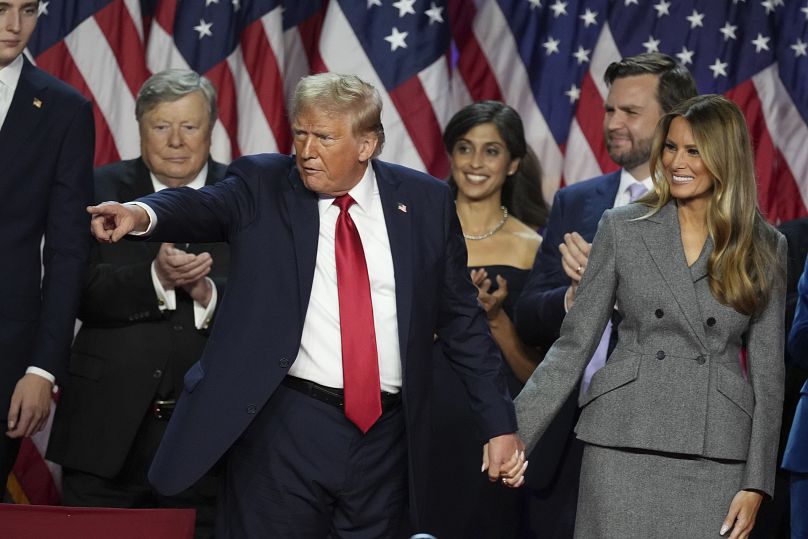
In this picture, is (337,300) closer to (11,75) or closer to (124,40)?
(11,75)

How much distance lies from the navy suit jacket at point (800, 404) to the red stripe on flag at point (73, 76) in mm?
3056

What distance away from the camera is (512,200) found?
544cm

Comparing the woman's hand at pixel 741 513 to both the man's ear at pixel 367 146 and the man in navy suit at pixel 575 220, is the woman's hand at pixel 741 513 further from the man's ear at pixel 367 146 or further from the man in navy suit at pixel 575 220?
the man's ear at pixel 367 146

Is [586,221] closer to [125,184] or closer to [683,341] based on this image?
[683,341]

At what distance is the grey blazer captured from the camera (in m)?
3.53

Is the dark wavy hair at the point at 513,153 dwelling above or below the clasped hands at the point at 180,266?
above

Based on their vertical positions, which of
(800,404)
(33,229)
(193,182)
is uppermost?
(193,182)

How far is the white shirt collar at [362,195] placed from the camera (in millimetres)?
3590

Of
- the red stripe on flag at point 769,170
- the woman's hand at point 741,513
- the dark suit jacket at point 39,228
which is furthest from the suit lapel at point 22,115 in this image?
the red stripe on flag at point 769,170

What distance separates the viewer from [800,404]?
400 centimetres

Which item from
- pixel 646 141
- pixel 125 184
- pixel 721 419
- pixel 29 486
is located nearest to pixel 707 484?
pixel 721 419

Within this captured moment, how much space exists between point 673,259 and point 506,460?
72 centimetres

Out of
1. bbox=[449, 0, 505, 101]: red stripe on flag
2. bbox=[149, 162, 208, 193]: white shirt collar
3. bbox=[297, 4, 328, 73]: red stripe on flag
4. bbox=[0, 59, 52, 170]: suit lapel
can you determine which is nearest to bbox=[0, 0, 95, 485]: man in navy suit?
bbox=[0, 59, 52, 170]: suit lapel

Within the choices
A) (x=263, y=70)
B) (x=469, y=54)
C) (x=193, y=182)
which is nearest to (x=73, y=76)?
(x=263, y=70)
